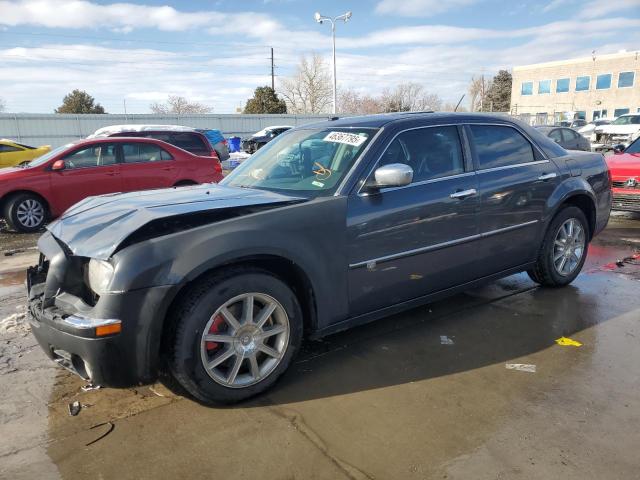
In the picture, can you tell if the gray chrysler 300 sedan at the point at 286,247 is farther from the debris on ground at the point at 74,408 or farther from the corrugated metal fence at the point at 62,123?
the corrugated metal fence at the point at 62,123

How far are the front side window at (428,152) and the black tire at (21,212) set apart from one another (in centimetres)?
748

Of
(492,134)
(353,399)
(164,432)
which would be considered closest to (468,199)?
(492,134)

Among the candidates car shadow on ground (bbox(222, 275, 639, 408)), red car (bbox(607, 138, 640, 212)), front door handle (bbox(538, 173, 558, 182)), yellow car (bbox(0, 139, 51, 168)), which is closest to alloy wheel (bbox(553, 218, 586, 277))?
car shadow on ground (bbox(222, 275, 639, 408))

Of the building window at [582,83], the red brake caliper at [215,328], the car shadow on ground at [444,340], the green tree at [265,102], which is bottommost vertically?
the car shadow on ground at [444,340]

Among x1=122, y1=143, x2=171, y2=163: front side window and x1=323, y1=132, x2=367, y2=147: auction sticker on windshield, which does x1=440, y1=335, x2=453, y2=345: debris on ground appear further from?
x1=122, y1=143, x2=171, y2=163: front side window

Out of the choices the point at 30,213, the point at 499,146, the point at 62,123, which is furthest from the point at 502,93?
the point at 499,146

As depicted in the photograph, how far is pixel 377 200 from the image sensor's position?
3.39 meters

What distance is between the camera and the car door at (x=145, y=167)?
Result: 9.27 meters

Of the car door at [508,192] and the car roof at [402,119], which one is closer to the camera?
the car roof at [402,119]

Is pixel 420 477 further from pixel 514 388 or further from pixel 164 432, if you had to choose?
pixel 164 432

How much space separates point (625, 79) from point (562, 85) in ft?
24.3

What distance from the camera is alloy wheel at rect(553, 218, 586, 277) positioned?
4855 millimetres

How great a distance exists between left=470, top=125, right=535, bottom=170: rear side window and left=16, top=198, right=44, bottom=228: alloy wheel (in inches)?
305

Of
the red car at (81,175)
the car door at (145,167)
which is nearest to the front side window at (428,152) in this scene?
the car door at (145,167)
